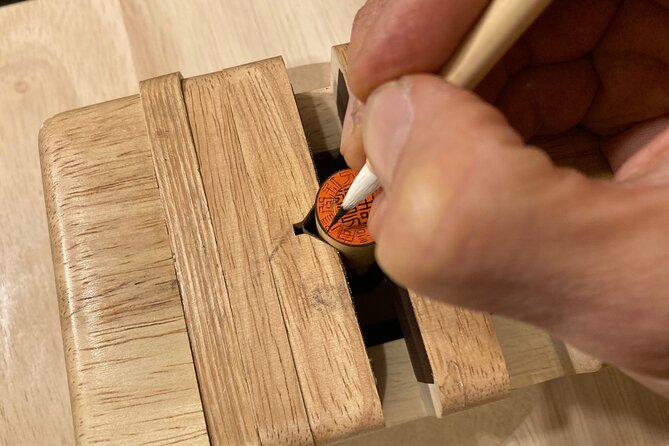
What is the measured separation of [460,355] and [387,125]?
0.78ft

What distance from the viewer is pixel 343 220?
52 centimetres

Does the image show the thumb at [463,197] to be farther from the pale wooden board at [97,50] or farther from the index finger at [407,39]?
the pale wooden board at [97,50]

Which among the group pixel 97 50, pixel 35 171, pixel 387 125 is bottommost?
pixel 35 171

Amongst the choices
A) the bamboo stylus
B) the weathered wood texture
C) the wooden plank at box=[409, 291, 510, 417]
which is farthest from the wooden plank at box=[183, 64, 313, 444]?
the bamboo stylus

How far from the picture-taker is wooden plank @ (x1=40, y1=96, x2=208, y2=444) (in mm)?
501

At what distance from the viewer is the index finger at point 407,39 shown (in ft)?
1.24

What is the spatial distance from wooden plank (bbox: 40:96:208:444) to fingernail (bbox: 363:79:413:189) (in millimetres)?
250

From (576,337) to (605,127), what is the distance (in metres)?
0.30

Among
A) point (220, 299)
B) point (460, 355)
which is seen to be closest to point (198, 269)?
point (220, 299)

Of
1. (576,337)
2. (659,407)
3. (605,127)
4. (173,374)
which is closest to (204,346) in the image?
(173,374)

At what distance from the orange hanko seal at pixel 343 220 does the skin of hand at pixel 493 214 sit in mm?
114

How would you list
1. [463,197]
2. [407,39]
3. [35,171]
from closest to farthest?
[463,197]
[407,39]
[35,171]

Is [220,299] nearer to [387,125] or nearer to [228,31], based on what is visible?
[387,125]

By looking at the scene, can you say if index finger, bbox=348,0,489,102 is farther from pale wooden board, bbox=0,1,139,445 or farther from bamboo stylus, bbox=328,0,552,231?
pale wooden board, bbox=0,1,139,445
